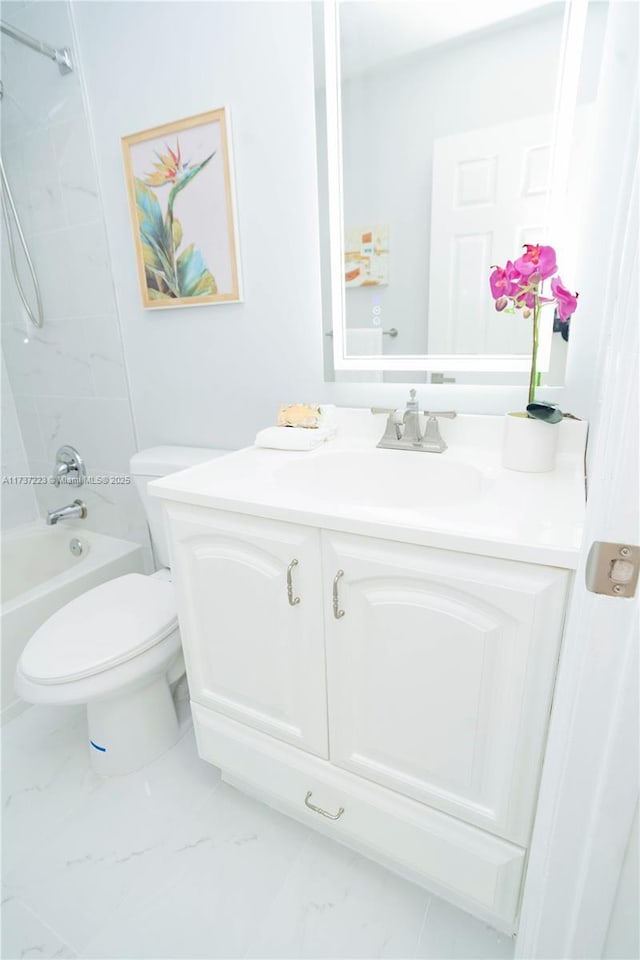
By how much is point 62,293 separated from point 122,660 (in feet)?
4.56

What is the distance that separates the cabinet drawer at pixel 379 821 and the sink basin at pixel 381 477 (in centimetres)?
61

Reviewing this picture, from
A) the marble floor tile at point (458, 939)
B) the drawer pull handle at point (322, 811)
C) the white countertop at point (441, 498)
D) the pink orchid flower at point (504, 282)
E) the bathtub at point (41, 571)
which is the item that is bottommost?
the marble floor tile at point (458, 939)

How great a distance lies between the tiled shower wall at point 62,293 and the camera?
1.50 meters

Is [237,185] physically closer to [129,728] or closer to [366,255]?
[366,255]

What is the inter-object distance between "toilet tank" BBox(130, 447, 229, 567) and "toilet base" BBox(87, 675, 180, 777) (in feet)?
1.40

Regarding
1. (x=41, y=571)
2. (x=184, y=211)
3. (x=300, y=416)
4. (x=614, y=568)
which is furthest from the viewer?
(x=41, y=571)

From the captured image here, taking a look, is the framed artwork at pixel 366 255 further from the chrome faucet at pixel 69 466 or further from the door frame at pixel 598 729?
the chrome faucet at pixel 69 466

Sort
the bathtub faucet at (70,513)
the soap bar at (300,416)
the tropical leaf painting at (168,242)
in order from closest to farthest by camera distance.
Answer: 1. the soap bar at (300,416)
2. the tropical leaf painting at (168,242)
3. the bathtub faucet at (70,513)

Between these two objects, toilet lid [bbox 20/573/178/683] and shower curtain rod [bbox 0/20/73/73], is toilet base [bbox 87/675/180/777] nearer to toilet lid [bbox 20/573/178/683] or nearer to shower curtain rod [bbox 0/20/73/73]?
toilet lid [bbox 20/573/178/683]

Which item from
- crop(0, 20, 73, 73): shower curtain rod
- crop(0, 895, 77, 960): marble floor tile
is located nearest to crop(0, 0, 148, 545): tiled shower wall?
crop(0, 20, 73, 73): shower curtain rod

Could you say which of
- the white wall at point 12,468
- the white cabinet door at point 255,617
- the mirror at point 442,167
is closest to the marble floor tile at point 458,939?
the white cabinet door at point 255,617

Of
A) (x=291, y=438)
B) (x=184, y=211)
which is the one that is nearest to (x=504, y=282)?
(x=291, y=438)

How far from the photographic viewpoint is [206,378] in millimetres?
1522

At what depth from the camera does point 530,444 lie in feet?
3.11
